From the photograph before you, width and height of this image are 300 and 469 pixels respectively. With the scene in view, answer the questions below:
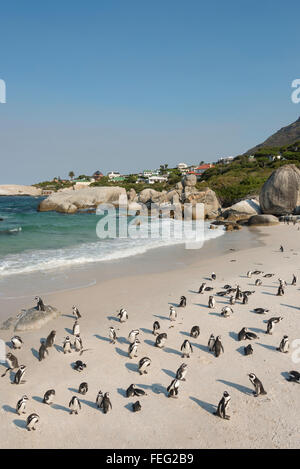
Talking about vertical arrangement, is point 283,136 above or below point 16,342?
above

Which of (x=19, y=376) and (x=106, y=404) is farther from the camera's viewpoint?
(x=19, y=376)

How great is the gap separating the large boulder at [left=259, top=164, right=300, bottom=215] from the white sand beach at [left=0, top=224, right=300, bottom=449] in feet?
88.3

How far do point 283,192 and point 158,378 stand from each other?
115 ft

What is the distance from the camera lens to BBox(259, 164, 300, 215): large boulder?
37.7m

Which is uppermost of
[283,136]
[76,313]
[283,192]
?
[283,136]

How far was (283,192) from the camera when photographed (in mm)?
37812

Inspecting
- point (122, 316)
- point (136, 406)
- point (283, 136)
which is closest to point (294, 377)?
point (136, 406)

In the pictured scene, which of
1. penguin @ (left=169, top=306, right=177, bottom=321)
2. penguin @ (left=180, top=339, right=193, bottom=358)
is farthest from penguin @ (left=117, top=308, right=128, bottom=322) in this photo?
penguin @ (left=180, top=339, right=193, bottom=358)

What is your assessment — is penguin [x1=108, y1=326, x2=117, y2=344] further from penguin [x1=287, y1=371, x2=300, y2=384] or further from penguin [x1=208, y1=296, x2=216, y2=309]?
penguin [x1=287, y1=371, x2=300, y2=384]

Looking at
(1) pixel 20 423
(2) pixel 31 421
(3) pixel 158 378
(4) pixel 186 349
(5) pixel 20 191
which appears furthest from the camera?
(5) pixel 20 191

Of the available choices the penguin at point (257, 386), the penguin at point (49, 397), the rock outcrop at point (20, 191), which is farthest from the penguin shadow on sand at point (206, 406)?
the rock outcrop at point (20, 191)

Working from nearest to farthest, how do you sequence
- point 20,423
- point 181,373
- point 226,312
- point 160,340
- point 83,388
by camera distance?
point 20,423 → point 83,388 → point 181,373 → point 160,340 → point 226,312

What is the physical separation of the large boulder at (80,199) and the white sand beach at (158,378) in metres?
44.9

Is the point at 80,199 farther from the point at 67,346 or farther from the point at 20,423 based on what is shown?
the point at 20,423
